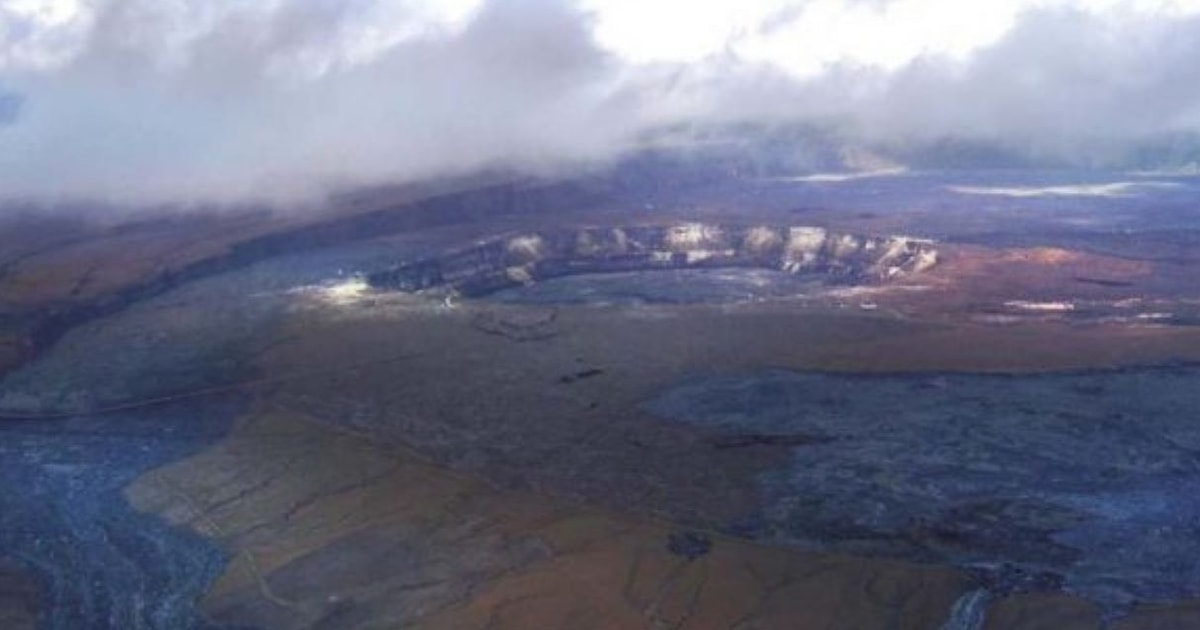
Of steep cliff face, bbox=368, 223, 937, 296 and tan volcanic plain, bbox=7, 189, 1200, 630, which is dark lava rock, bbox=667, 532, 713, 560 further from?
steep cliff face, bbox=368, 223, 937, 296

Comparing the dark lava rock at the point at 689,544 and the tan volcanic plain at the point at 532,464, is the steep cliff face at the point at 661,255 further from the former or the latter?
the dark lava rock at the point at 689,544

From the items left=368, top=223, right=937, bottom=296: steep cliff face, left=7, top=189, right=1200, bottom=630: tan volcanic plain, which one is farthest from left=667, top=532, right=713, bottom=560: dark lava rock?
left=368, top=223, right=937, bottom=296: steep cliff face

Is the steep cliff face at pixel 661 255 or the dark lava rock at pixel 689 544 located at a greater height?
the steep cliff face at pixel 661 255

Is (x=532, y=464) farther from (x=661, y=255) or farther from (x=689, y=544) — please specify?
(x=661, y=255)

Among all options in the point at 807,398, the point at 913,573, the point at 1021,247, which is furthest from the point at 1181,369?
the point at 1021,247

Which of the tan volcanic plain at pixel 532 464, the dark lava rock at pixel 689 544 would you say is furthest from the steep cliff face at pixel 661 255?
the dark lava rock at pixel 689 544

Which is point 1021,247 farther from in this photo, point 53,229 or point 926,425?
point 53,229

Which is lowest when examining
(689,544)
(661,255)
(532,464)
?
(689,544)

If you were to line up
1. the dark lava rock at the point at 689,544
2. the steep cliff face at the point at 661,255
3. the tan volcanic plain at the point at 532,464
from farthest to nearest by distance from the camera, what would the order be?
the steep cliff face at the point at 661,255, the dark lava rock at the point at 689,544, the tan volcanic plain at the point at 532,464

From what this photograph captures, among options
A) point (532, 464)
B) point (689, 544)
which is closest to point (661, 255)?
point (532, 464)
